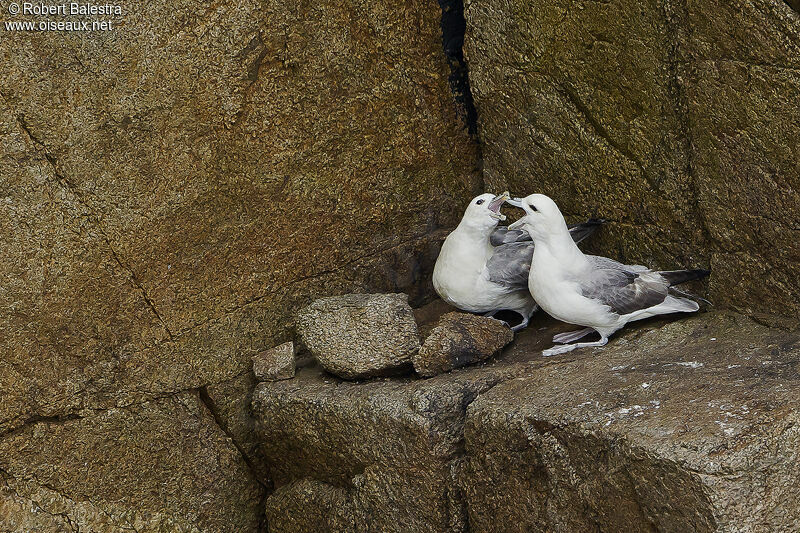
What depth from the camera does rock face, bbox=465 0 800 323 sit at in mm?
3770

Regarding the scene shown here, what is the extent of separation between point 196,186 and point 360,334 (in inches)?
38.9

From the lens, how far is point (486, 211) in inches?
183

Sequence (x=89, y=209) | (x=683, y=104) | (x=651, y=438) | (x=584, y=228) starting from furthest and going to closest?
(x=584, y=228)
(x=89, y=209)
(x=683, y=104)
(x=651, y=438)

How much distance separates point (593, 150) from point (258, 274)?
1662 millimetres

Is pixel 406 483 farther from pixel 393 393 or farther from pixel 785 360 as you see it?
pixel 785 360

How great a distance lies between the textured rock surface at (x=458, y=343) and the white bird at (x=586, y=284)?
0.80 ft

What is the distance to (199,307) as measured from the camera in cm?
455

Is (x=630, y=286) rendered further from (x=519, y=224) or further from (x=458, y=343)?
(x=458, y=343)

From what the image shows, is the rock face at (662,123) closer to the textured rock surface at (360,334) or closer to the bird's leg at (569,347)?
the bird's leg at (569,347)

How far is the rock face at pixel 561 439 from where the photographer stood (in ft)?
10.6

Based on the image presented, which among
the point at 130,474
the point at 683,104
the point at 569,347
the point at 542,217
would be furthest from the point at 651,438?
the point at 130,474

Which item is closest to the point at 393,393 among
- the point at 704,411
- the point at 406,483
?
the point at 406,483

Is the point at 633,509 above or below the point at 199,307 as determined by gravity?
below

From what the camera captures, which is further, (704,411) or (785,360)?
(785,360)
